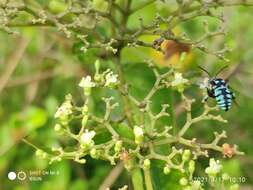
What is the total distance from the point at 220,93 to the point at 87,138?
1.98ft

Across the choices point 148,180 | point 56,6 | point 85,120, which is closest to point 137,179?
point 148,180

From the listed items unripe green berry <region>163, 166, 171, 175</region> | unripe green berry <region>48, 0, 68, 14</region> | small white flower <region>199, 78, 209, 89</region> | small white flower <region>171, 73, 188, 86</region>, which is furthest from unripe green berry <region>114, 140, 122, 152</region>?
unripe green berry <region>48, 0, 68, 14</region>

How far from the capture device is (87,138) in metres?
2.59

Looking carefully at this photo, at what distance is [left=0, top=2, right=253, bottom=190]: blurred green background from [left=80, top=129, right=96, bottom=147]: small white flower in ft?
4.63

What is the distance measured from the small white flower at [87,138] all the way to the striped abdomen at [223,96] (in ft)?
1.75

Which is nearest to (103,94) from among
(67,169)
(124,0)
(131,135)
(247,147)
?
(124,0)

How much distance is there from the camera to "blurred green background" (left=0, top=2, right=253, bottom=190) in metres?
4.56

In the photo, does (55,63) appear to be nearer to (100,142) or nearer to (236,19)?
(236,19)

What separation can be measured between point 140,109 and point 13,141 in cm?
216

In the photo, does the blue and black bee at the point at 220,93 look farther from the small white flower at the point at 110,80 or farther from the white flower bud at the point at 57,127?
the white flower bud at the point at 57,127

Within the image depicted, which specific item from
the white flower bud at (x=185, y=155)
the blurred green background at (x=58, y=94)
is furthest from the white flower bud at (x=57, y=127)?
the blurred green background at (x=58, y=94)

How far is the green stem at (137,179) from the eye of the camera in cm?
264

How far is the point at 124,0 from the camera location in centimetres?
311

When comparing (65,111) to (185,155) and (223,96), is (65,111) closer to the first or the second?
(185,155)
